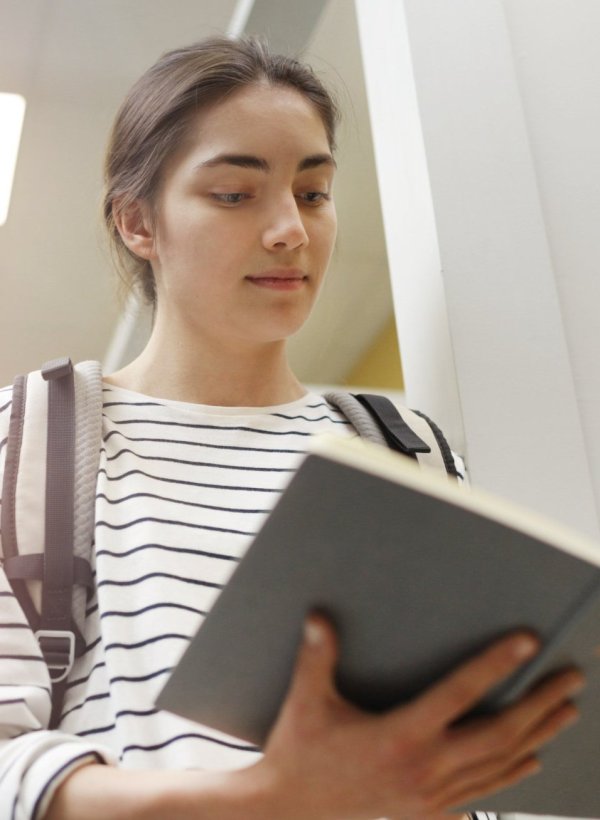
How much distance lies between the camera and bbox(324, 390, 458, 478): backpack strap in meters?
1.08

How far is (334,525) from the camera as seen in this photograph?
0.50 m

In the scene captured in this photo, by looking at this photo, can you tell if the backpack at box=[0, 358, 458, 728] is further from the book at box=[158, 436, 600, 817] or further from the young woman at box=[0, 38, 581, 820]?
the book at box=[158, 436, 600, 817]

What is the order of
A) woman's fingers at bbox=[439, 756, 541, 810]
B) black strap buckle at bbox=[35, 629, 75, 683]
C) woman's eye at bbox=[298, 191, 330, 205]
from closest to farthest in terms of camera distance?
woman's fingers at bbox=[439, 756, 541, 810]
black strap buckle at bbox=[35, 629, 75, 683]
woman's eye at bbox=[298, 191, 330, 205]

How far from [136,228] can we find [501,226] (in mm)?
480

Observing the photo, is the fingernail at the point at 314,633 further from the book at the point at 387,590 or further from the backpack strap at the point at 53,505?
the backpack strap at the point at 53,505

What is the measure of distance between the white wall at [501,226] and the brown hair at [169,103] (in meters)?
0.16

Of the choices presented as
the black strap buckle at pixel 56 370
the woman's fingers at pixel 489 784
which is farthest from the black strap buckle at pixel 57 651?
the woman's fingers at pixel 489 784

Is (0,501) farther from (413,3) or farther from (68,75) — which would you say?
(68,75)

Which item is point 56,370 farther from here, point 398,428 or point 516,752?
Answer: point 516,752

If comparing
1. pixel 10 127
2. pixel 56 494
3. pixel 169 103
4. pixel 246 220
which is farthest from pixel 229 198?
pixel 10 127

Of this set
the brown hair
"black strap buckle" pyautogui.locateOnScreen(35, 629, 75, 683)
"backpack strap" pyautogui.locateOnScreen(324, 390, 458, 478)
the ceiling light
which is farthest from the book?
the ceiling light

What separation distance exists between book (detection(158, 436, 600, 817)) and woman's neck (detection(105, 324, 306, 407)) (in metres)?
0.58

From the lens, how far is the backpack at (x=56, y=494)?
88 centimetres

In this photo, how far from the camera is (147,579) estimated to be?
2.99 ft
